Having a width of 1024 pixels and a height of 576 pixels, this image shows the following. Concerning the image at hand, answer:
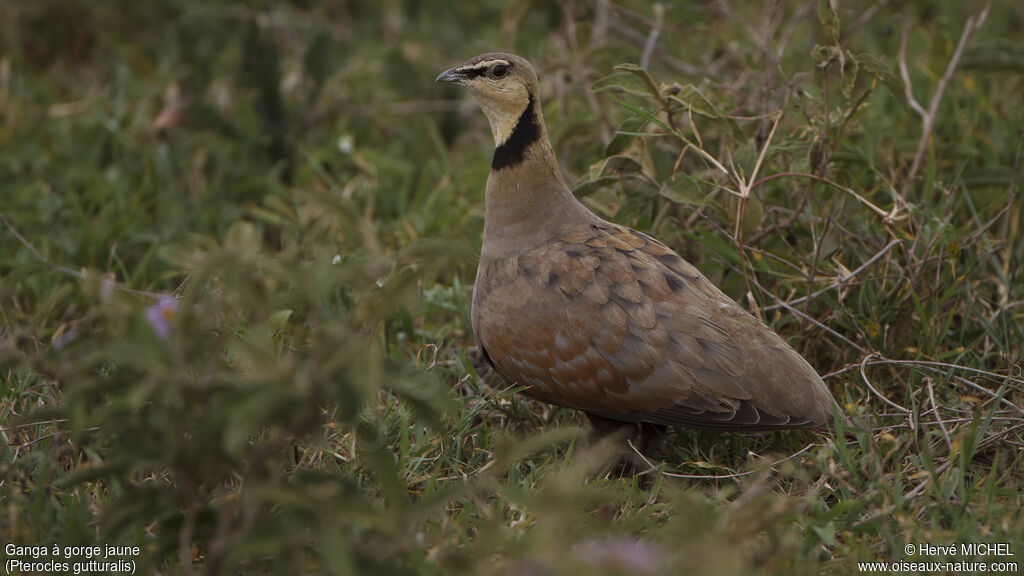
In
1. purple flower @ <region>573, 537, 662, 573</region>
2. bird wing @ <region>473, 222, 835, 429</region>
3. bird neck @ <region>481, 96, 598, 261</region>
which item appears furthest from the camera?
bird neck @ <region>481, 96, 598, 261</region>

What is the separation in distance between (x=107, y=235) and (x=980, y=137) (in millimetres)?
4440

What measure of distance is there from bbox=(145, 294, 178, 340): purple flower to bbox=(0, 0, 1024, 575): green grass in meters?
0.10

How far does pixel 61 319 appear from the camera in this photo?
452 cm

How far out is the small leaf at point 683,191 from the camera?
12.8 ft

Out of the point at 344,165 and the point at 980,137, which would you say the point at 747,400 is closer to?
the point at 980,137

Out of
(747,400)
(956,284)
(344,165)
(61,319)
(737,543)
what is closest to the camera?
(737,543)

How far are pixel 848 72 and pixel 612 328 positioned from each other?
53.7 inches

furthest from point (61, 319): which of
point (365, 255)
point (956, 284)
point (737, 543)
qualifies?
point (956, 284)

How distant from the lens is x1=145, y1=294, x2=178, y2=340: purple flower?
8.18 ft

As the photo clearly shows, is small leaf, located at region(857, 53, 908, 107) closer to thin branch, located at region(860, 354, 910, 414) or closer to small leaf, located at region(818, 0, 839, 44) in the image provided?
small leaf, located at region(818, 0, 839, 44)

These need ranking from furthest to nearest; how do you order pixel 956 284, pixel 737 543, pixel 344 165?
pixel 344 165
pixel 956 284
pixel 737 543

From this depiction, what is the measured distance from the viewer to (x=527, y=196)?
3.88m

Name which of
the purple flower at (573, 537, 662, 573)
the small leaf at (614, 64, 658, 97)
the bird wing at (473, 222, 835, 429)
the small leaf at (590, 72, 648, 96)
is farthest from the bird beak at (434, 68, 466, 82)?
the purple flower at (573, 537, 662, 573)

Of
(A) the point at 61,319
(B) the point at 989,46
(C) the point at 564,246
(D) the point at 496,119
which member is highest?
(B) the point at 989,46
